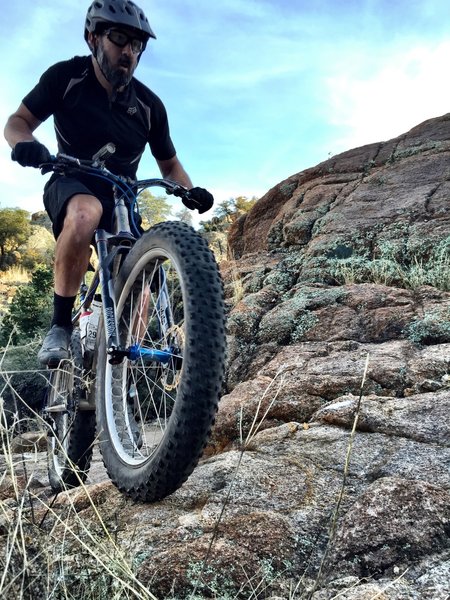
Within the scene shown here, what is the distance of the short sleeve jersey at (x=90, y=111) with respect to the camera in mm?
Result: 3633

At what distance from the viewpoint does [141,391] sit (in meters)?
7.95

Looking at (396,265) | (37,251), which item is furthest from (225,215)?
(396,265)

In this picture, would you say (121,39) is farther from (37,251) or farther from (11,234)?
(11,234)

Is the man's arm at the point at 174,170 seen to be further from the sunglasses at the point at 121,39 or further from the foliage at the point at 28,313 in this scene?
the foliage at the point at 28,313

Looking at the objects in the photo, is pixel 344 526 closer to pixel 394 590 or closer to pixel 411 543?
pixel 411 543

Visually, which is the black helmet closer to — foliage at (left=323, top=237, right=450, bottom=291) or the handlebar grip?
the handlebar grip

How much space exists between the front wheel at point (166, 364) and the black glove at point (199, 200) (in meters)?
0.62

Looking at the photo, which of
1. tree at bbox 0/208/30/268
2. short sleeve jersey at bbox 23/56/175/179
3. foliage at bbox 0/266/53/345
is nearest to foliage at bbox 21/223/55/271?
tree at bbox 0/208/30/268

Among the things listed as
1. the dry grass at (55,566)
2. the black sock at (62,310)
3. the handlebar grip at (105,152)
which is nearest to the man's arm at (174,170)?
the handlebar grip at (105,152)

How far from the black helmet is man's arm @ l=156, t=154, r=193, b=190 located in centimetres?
105

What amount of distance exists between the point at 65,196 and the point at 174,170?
1.35 metres

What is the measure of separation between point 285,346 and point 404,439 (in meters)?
2.50

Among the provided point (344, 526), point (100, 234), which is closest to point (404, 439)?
point (344, 526)

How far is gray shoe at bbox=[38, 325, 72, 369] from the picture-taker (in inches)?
130
